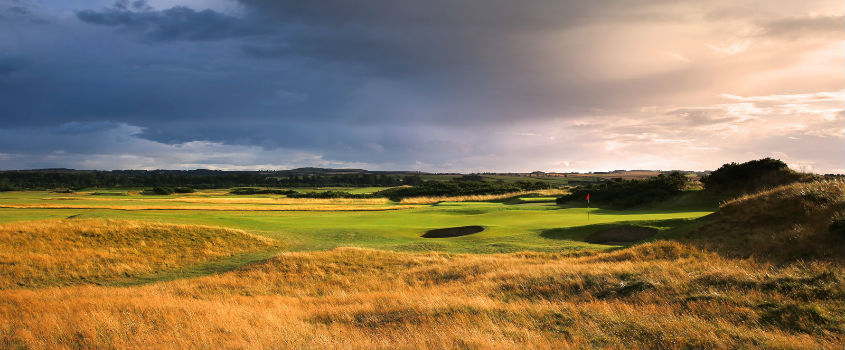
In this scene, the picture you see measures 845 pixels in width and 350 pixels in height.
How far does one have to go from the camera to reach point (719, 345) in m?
6.84

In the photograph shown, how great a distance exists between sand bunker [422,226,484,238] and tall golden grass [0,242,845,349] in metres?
14.4

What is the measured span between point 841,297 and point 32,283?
2741 centimetres

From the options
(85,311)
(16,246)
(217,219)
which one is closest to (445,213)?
(217,219)

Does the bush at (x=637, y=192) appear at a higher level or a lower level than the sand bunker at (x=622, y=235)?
higher

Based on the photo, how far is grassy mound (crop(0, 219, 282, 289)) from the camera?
63.8 feet

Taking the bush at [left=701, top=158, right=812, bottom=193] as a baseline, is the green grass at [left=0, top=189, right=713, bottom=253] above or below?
below

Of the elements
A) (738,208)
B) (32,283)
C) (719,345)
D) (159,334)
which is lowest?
(32,283)

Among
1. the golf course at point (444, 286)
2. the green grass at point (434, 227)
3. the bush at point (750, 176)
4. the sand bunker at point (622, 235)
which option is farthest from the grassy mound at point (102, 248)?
the bush at point (750, 176)

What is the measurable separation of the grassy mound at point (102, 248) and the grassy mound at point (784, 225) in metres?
24.2

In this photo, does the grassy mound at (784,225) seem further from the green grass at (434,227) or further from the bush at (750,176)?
the bush at (750,176)

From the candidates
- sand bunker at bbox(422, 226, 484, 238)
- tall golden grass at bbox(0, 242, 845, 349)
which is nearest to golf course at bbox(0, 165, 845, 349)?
tall golden grass at bbox(0, 242, 845, 349)

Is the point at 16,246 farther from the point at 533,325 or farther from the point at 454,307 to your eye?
the point at 533,325

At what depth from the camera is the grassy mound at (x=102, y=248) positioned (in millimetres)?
19438

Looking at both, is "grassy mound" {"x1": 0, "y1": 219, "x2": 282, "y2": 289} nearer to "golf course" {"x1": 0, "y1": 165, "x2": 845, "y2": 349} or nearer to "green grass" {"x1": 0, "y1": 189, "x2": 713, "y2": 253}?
"golf course" {"x1": 0, "y1": 165, "x2": 845, "y2": 349}
